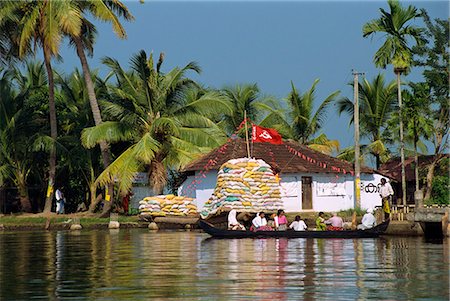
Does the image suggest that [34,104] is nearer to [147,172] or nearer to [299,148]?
[147,172]

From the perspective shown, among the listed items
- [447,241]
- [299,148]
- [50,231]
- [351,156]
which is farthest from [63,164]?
[447,241]

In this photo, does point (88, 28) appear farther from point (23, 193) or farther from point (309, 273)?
point (309, 273)

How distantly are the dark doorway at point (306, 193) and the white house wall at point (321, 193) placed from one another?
0.16 meters

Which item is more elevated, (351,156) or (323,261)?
(351,156)

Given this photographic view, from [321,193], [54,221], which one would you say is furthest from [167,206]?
[321,193]

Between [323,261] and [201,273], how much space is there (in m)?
4.02

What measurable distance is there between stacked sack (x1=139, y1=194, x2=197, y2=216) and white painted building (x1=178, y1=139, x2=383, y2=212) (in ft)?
5.56

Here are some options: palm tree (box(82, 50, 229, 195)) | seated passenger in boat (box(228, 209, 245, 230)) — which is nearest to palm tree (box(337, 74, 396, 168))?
palm tree (box(82, 50, 229, 195))

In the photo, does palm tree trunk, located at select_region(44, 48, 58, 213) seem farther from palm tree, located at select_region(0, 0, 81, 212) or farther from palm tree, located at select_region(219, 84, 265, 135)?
palm tree, located at select_region(219, 84, 265, 135)

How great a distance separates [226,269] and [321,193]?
80.0ft

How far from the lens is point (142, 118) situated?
154 ft

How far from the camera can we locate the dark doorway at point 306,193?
45.1 metres

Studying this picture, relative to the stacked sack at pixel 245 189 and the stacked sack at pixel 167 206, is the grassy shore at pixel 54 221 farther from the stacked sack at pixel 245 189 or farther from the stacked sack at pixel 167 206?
the stacked sack at pixel 245 189

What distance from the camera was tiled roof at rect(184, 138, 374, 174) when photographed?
4462 cm
